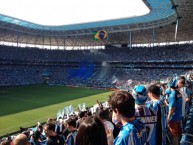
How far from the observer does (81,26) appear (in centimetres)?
5547

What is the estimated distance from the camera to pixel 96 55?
233 feet

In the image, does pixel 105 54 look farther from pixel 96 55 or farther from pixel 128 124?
pixel 128 124

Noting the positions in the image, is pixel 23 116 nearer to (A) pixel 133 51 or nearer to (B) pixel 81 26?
(B) pixel 81 26

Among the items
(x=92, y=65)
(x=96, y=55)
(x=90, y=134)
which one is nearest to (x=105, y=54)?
(x=96, y=55)

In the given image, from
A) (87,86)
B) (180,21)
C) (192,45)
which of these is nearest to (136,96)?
(180,21)

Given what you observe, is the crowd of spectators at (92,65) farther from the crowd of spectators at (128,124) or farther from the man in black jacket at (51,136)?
the man in black jacket at (51,136)

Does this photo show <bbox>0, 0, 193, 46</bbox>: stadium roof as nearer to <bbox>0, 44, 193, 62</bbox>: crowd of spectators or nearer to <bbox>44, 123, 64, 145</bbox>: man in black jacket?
<bbox>0, 44, 193, 62</bbox>: crowd of spectators

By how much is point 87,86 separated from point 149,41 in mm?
24309

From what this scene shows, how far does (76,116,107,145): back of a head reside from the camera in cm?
245

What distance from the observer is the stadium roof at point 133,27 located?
121 feet

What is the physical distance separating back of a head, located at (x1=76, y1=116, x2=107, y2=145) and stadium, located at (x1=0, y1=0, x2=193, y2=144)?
35.2 meters

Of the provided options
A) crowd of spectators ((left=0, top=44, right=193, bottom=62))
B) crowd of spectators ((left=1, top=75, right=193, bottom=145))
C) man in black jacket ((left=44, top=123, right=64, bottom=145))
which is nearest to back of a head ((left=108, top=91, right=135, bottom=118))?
crowd of spectators ((left=1, top=75, right=193, bottom=145))

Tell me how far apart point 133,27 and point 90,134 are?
5260cm

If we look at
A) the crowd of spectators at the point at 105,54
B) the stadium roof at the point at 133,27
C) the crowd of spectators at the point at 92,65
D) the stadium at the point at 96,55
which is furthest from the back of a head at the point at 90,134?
the crowd of spectators at the point at 105,54
